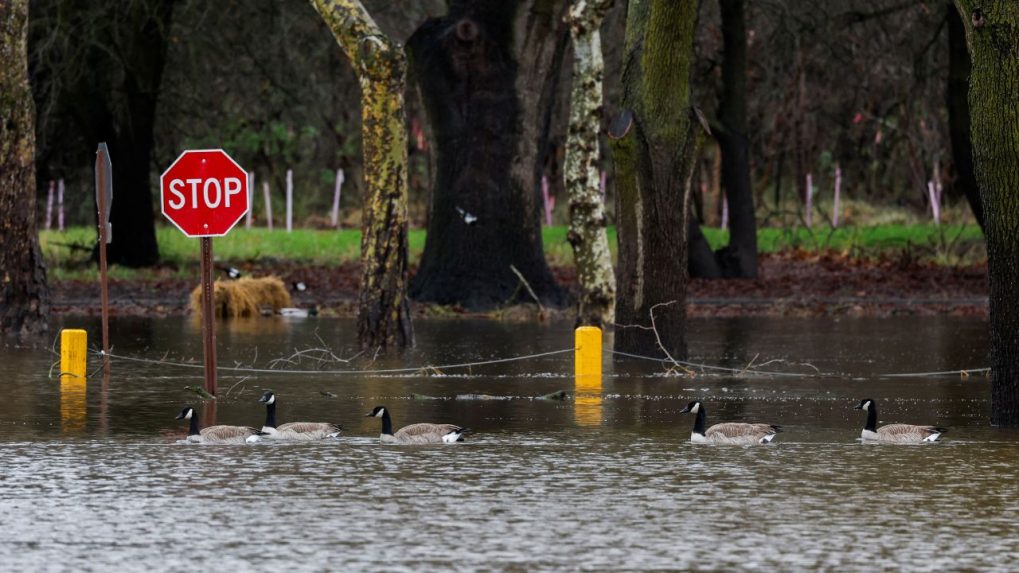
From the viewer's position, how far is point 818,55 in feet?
154

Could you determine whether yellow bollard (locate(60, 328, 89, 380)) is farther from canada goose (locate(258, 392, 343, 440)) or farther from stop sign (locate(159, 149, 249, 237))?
canada goose (locate(258, 392, 343, 440))

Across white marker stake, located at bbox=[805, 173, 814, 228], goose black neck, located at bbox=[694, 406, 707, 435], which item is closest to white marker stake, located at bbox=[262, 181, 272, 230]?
white marker stake, located at bbox=[805, 173, 814, 228]

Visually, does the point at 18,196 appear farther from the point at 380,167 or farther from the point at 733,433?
the point at 733,433

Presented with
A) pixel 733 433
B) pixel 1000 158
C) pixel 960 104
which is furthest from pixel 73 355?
pixel 960 104

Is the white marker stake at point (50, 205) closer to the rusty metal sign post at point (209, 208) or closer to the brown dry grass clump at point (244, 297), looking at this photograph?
the brown dry grass clump at point (244, 297)

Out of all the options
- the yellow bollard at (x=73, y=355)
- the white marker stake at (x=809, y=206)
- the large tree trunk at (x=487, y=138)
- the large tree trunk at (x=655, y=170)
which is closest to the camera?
the yellow bollard at (x=73, y=355)

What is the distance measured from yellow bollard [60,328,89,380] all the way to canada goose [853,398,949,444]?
8.57m

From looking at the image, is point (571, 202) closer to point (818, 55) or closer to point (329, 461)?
point (329, 461)

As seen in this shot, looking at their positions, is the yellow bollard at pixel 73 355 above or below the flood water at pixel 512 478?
above

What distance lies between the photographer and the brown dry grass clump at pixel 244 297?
29828mm

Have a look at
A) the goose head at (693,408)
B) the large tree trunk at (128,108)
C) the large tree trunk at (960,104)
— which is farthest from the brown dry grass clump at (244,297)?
the goose head at (693,408)

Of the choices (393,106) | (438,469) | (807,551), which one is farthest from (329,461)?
(393,106)

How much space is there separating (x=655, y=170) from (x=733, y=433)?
7.17 m

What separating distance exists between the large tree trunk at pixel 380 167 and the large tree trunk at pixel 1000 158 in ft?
28.6
